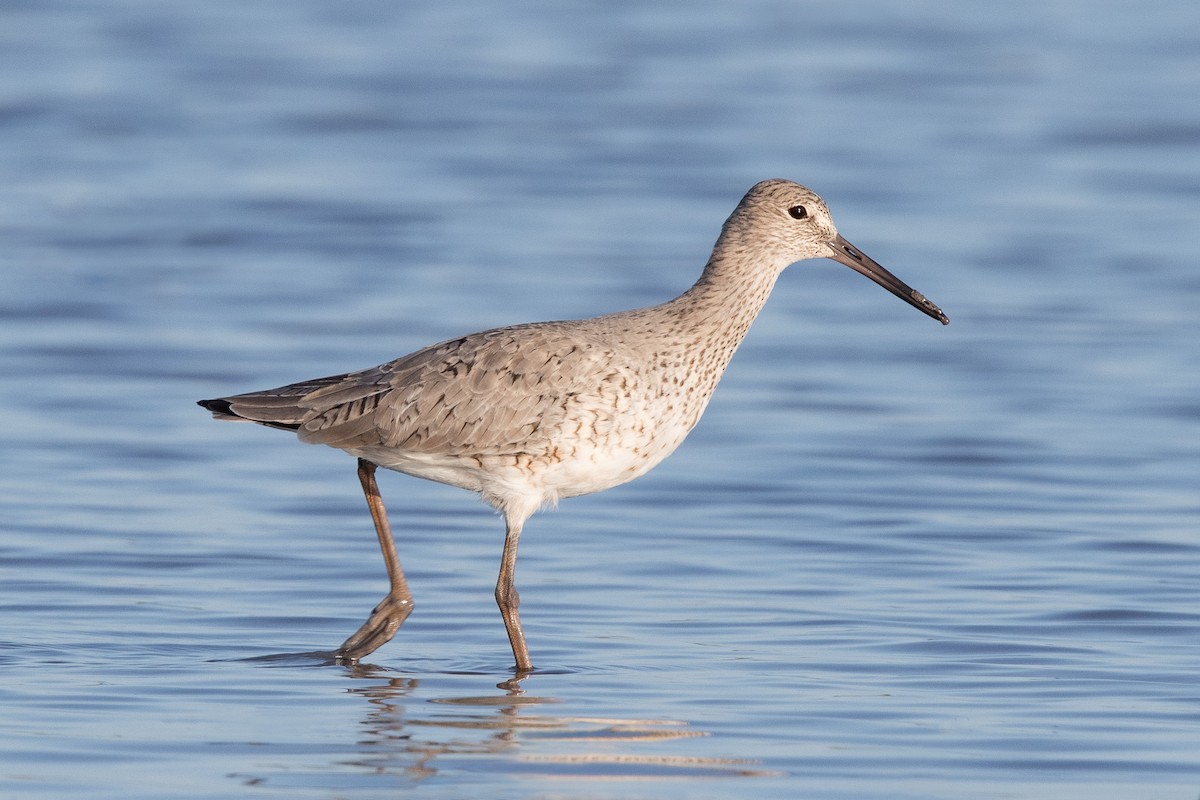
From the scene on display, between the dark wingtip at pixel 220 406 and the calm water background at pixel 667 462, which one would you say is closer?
the calm water background at pixel 667 462

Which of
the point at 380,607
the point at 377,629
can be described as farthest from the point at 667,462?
the point at 377,629

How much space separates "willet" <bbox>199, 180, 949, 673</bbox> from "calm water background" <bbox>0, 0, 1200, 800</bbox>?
0.69 metres

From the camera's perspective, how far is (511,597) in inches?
322

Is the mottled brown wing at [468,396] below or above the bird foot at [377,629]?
above

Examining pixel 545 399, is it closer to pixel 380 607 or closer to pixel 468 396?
pixel 468 396

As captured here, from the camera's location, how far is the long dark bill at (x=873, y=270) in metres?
8.72

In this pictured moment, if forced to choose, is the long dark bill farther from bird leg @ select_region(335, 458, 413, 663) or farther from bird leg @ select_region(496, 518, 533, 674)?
bird leg @ select_region(335, 458, 413, 663)

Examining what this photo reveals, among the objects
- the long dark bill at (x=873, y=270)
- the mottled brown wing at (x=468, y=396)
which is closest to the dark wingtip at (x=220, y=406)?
the mottled brown wing at (x=468, y=396)

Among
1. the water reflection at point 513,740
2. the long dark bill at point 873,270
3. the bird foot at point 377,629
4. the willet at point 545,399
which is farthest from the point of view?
the long dark bill at point 873,270

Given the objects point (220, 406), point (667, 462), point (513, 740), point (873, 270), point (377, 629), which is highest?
point (873, 270)

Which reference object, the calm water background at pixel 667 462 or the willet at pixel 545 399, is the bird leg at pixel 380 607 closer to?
the willet at pixel 545 399

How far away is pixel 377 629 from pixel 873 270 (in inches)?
101

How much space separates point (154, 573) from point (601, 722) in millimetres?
3075

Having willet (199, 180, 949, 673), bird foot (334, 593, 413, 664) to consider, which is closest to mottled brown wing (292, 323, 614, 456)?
willet (199, 180, 949, 673)
